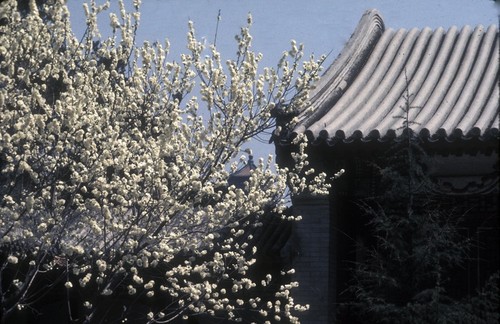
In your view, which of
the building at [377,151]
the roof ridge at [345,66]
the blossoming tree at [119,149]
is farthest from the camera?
the roof ridge at [345,66]

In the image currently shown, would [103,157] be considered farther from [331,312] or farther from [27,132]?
[331,312]

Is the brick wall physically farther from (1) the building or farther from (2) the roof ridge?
(2) the roof ridge

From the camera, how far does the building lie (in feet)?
29.0

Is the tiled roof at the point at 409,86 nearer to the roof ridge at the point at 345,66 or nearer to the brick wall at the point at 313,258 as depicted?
the roof ridge at the point at 345,66

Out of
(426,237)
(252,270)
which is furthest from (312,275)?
(426,237)

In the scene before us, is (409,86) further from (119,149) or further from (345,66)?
(119,149)

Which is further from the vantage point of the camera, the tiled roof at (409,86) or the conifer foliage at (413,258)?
the tiled roof at (409,86)

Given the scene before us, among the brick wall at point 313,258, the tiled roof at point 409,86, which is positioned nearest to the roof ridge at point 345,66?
the tiled roof at point 409,86

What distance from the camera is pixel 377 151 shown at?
30.0 ft

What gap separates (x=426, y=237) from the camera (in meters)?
8.04

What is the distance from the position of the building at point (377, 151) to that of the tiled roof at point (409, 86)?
0.01 m

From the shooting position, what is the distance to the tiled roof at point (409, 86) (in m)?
8.95

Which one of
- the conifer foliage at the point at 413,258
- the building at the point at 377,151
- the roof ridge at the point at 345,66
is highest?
the roof ridge at the point at 345,66

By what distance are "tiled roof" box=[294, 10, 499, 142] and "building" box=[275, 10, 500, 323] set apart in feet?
0.05
